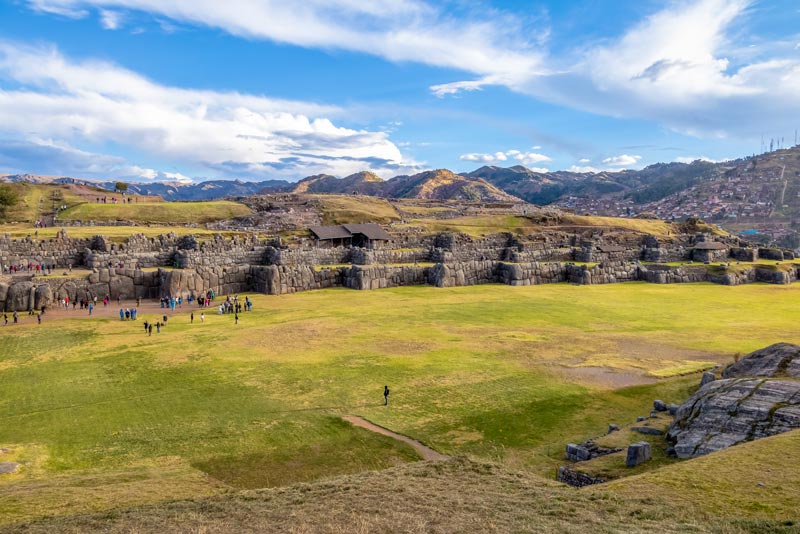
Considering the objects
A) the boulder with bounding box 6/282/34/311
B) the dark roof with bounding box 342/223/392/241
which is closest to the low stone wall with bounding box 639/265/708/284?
the dark roof with bounding box 342/223/392/241

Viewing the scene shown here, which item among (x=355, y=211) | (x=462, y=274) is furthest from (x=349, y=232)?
(x=355, y=211)

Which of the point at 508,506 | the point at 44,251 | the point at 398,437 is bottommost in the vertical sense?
the point at 398,437

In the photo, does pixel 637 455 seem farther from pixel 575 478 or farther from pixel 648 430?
pixel 648 430

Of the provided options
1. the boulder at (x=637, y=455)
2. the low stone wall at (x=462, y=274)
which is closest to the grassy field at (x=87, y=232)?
the low stone wall at (x=462, y=274)

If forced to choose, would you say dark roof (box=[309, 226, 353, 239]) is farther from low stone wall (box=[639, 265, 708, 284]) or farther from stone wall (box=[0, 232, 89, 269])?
low stone wall (box=[639, 265, 708, 284])

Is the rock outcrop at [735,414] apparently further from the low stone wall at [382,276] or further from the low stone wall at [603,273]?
the low stone wall at [603,273]
